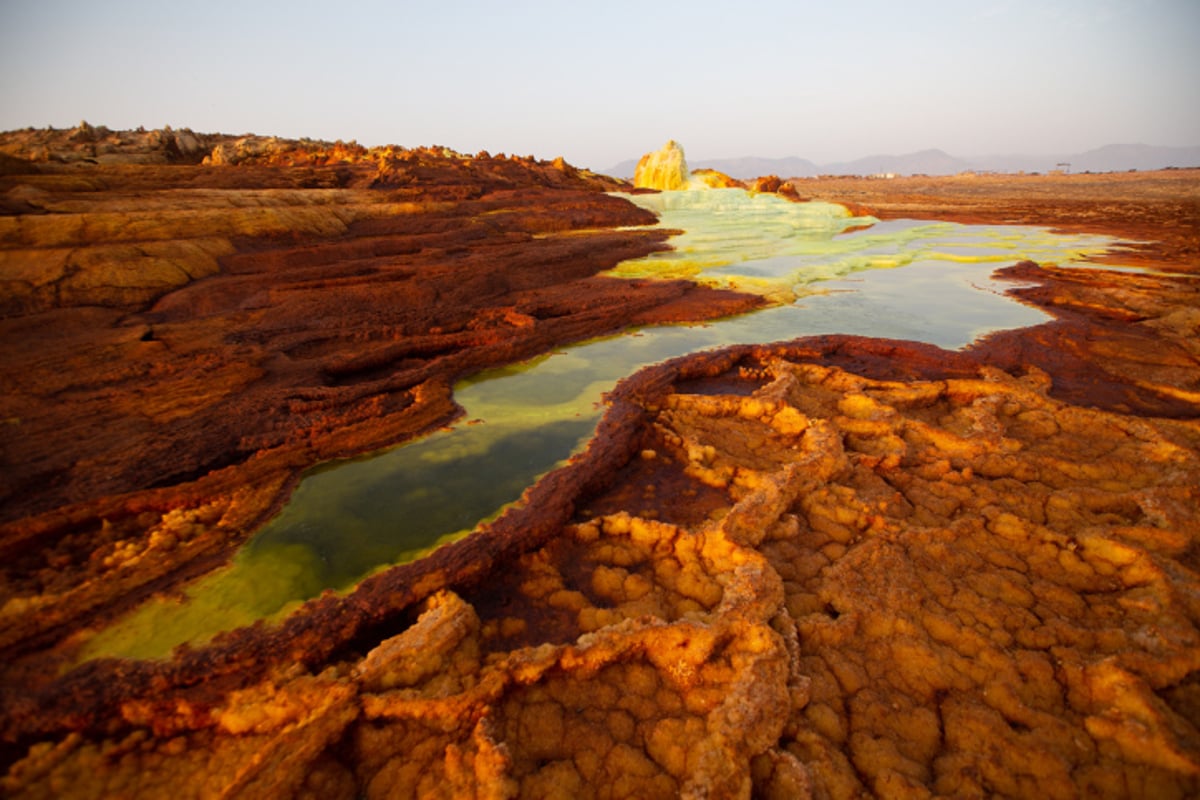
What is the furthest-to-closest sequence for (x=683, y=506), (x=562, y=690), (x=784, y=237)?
(x=784, y=237) → (x=683, y=506) → (x=562, y=690)

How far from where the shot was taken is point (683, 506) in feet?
12.7

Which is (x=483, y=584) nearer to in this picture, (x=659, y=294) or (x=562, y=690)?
(x=562, y=690)

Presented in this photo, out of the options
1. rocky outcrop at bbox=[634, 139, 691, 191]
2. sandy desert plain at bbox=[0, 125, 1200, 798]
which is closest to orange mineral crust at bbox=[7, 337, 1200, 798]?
sandy desert plain at bbox=[0, 125, 1200, 798]

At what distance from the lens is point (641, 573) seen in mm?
3277

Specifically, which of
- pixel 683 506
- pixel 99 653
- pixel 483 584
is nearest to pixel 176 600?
pixel 99 653

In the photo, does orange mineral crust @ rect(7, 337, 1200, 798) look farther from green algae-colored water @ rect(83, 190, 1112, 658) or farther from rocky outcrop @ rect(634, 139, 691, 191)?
rocky outcrop @ rect(634, 139, 691, 191)

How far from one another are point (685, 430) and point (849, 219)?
64.5 ft

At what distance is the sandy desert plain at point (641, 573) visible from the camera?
2.19 meters

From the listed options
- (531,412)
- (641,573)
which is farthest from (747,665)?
(531,412)

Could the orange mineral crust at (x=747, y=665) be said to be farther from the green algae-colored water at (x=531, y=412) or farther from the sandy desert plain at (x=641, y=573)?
the green algae-colored water at (x=531, y=412)

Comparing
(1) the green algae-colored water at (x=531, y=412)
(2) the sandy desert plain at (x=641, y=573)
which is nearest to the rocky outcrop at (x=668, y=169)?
(1) the green algae-colored water at (x=531, y=412)

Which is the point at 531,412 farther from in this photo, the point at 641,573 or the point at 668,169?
the point at 668,169

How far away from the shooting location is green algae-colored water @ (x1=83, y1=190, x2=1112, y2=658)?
9.93 feet

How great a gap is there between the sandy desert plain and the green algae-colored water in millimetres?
170
